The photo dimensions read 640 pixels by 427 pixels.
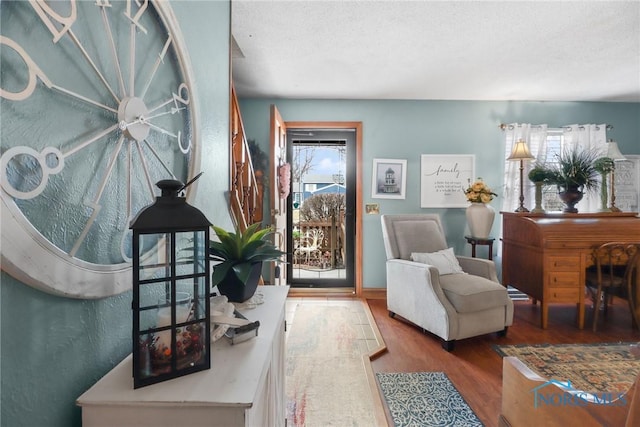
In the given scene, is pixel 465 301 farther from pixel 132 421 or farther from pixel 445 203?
pixel 132 421

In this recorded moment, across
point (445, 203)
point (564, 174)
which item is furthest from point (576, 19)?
point (445, 203)

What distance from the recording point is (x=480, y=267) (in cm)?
284

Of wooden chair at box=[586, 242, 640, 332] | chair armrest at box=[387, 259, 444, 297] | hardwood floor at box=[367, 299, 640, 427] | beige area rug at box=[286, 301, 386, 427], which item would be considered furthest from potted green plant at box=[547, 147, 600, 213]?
beige area rug at box=[286, 301, 386, 427]

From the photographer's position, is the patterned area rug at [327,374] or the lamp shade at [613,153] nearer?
the patterned area rug at [327,374]

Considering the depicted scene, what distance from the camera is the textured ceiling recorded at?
6.52 feet

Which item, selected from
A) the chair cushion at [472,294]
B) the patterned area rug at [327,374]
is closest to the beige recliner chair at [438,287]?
the chair cushion at [472,294]

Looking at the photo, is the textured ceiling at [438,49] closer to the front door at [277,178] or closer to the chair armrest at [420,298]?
the front door at [277,178]

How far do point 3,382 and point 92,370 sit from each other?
7.9 inches

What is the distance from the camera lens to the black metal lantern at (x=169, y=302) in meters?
0.63

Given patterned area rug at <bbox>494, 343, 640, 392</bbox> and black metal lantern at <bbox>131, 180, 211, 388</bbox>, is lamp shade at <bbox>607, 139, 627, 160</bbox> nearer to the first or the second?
patterned area rug at <bbox>494, 343, 640, 392</bbox>

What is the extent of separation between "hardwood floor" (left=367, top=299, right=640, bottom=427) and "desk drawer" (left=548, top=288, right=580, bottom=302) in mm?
287

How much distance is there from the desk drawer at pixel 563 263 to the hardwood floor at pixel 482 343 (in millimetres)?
559

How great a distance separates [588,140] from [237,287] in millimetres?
4477

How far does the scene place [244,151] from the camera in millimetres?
2355
